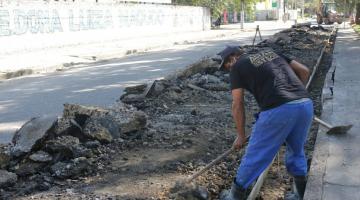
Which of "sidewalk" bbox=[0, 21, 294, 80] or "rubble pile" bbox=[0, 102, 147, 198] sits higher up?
"rubble pile" bbox=[0, 102, 147, 198]

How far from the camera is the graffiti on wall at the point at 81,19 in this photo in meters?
20.1

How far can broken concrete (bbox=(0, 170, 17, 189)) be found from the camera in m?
4.96

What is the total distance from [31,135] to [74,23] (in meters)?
19.9

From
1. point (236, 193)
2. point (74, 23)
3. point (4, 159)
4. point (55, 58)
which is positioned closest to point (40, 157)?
point (4, 159)

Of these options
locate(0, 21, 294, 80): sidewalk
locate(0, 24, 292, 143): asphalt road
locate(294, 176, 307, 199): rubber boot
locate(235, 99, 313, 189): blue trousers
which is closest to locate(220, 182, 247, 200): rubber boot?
locate(235, 99, 313, 189): blue trousers

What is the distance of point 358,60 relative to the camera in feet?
A: 49.9

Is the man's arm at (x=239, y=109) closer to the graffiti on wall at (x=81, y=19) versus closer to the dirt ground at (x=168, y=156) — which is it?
the dirt ground at (x=168, y=156)

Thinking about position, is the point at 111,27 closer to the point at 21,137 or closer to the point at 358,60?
the point at 358,60

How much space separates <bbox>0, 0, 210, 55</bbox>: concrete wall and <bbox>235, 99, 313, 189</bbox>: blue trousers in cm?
1695

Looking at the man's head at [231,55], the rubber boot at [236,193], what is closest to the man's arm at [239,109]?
the man's head at [231,55]

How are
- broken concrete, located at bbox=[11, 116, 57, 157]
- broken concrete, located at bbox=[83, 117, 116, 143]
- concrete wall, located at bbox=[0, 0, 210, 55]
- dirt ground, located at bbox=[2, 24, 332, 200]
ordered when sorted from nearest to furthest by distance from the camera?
dirt ground, located at bbox=[2, 24, 332, 200], broken concrete, located at bbox=[11, 116, 57, 157], broken concrete, located at bbox=[83, 117, 116, 143], concrete wall, located at bbox=[0, 0, 210, 55]

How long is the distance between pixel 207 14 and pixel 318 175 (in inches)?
1700

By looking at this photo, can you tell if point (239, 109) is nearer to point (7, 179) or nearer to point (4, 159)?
point (7, 179)

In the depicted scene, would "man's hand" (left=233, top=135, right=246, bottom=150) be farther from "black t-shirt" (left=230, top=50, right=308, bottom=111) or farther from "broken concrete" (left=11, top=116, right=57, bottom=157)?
"broken concrete" (left=11, top=116, right=57, bottom=157)
